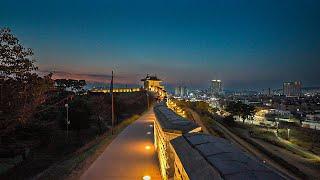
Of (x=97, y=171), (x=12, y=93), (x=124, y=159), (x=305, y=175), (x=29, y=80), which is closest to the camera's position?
(x=12, y=93)

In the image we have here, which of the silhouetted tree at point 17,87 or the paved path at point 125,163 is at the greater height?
the silhouetted tree at point 17,87

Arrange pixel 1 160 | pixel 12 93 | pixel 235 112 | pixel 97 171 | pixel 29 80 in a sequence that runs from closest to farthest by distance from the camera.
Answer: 1. pixel 12 93
2. pixel 29 80
3. pixel 97 171
4. pixel 1 160
5. pixel 235 112

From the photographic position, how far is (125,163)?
14.9 m

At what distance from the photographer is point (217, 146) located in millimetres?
5543

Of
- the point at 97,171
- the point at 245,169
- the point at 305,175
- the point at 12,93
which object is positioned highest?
the point at 12,93

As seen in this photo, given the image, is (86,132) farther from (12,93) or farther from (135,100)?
(135,100)

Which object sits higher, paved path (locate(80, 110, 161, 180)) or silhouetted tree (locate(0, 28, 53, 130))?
silhouetted tree (locate(0, 28, 53, 130))

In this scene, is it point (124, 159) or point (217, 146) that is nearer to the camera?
point (217, 146)

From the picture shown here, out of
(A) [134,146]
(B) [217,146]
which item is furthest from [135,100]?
(B) [217,146]

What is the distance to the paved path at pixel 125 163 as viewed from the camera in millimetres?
12742

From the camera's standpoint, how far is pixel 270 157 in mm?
35156

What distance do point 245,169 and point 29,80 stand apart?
9783 mm

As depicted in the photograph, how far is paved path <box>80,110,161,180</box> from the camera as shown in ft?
41.8

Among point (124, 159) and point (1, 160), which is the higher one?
point (124, 159)
